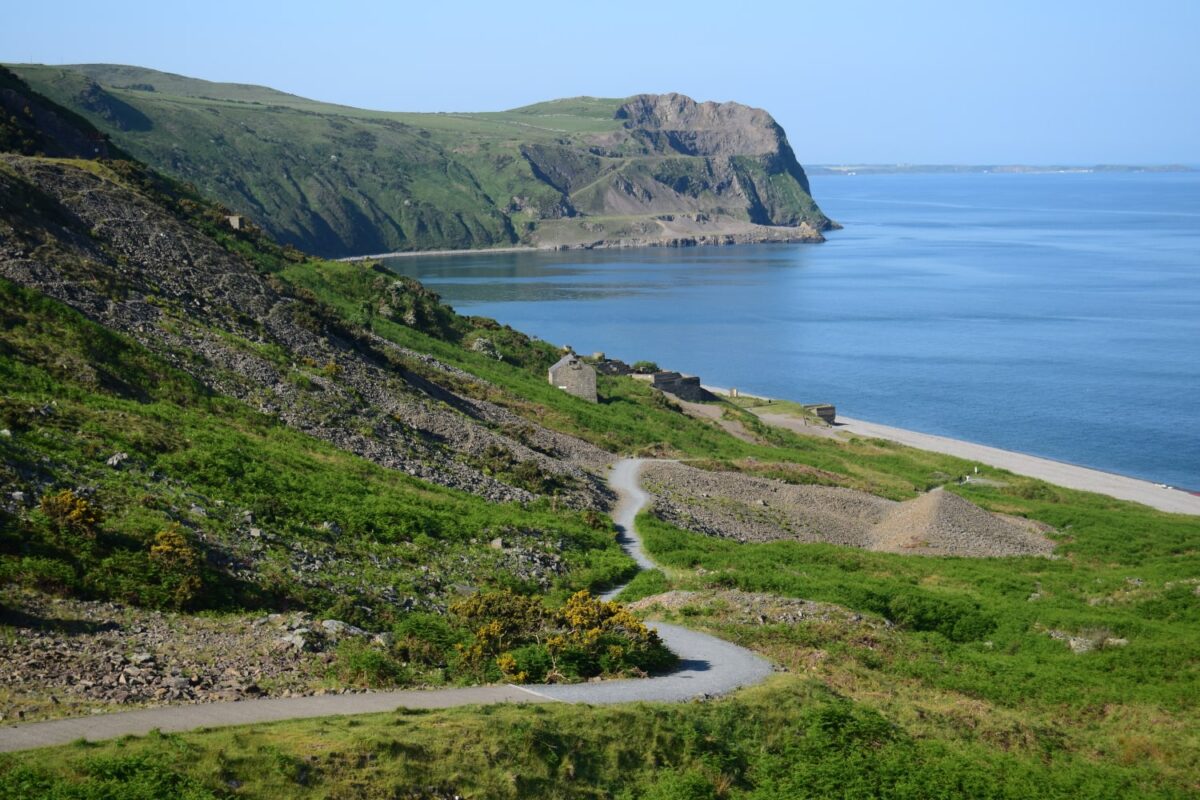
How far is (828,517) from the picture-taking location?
46.2 metres

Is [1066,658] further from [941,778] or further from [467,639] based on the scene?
[467,639]

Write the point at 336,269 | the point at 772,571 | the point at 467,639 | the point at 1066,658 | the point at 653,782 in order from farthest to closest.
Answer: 1. the point at 336,269
2. the point at 772,571
3. the point at 1066,658
4. the point at 467,639
5. the point at 653,782

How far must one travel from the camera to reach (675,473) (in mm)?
47969

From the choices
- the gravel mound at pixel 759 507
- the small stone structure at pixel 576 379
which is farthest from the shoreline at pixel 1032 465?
the gravel mound at pixel 759 507

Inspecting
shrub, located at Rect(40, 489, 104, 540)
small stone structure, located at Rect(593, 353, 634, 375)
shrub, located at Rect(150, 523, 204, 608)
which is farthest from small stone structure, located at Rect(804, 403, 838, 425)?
shrub, located at Rect(40, 489, 104, 540)

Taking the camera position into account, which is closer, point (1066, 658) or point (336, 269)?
point (1066, 658)

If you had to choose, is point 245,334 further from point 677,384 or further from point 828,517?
point 677,384

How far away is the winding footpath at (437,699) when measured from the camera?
15375mm

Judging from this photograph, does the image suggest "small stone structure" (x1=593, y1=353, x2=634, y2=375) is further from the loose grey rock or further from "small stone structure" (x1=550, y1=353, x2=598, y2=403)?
the loose grey rock

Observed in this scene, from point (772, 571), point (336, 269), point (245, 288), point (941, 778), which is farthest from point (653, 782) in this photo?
point (336, 269)

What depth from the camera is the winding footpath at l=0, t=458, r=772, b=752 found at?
1538cm

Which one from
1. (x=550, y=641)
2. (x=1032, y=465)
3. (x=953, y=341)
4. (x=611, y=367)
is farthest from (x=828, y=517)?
(x=953, y=341)

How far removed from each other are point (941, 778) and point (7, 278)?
3090 cm

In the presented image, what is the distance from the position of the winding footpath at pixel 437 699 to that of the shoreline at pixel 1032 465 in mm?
46763
